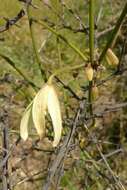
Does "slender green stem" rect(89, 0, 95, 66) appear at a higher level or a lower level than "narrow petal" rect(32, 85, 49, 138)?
higher

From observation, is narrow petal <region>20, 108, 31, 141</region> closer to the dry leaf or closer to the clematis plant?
the clematis plant

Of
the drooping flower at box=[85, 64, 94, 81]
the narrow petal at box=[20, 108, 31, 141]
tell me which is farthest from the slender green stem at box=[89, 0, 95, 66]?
the narrow petal at box=[20, 108, 31, 141]

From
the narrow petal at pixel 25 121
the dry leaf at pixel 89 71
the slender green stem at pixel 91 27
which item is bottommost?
the narrow petal at pixel 25 121

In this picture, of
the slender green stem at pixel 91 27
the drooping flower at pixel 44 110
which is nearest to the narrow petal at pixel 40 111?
the drooping flower at pixel 44 110

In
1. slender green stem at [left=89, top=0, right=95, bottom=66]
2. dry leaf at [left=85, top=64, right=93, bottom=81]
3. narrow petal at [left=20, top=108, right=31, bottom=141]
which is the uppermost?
slender green stem at [left=89, top=0, right=95, bottom=66]

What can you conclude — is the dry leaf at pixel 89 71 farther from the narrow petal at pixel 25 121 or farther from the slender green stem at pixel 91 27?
the narrow petal at pixel 25 121

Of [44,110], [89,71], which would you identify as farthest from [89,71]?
[44,110]

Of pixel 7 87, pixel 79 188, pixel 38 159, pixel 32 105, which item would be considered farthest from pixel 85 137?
pixel 7 87

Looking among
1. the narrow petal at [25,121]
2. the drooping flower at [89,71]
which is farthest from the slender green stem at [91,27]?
the narrow petal at [25,121]

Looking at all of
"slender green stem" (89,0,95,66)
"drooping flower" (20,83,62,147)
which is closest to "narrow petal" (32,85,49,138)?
"drooping flower" (20,83,62,147)

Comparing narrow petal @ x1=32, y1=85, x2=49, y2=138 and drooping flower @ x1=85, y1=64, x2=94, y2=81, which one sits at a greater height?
drooping flower @ x1=85, y1=64, x2=94, y2=81

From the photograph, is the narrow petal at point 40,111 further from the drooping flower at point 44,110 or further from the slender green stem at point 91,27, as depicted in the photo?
the slender green stem at point 91,27

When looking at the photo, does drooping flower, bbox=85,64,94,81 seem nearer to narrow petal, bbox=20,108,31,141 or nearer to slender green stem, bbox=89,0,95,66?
slender green stem, bbox=89,0,95,66

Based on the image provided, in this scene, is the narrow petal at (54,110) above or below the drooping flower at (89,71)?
below
